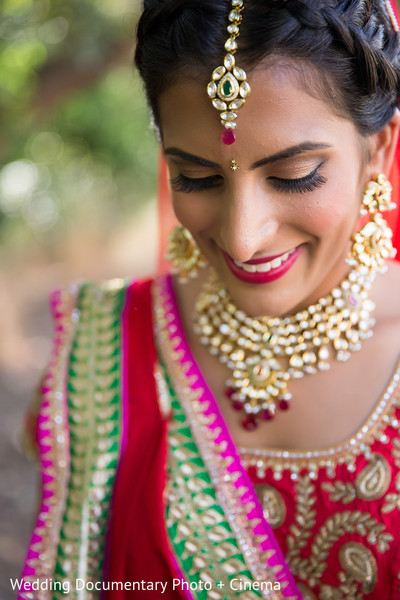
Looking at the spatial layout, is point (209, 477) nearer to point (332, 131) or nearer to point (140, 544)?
point (140, 544)

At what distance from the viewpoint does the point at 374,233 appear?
1276 mm

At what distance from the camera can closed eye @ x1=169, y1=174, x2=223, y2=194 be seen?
3.87 ft

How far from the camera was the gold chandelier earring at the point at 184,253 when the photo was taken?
1483mm

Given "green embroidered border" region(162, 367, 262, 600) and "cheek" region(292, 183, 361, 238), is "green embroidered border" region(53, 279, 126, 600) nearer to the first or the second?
"green embroidered border" region(162, 367, 262, 600)

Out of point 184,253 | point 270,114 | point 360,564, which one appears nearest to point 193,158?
point 270,114

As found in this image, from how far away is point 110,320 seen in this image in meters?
1.63

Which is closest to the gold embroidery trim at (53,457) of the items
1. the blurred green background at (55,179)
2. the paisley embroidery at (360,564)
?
the paisley embroidery at (360,564)

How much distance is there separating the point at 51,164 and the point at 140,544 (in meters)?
4.01

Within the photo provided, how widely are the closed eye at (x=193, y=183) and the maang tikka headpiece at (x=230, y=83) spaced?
122 millimetres

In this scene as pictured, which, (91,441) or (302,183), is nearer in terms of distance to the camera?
(302,183)

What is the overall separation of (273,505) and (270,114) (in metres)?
0.78

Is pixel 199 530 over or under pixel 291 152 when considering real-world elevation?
under

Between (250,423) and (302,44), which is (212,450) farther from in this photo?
(302,44)

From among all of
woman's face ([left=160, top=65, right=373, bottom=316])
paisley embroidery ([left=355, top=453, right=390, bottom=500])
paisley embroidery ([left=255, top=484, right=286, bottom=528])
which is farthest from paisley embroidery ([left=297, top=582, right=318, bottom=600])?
woman's face ([left=160, top=65, right=373, bottom=316])
